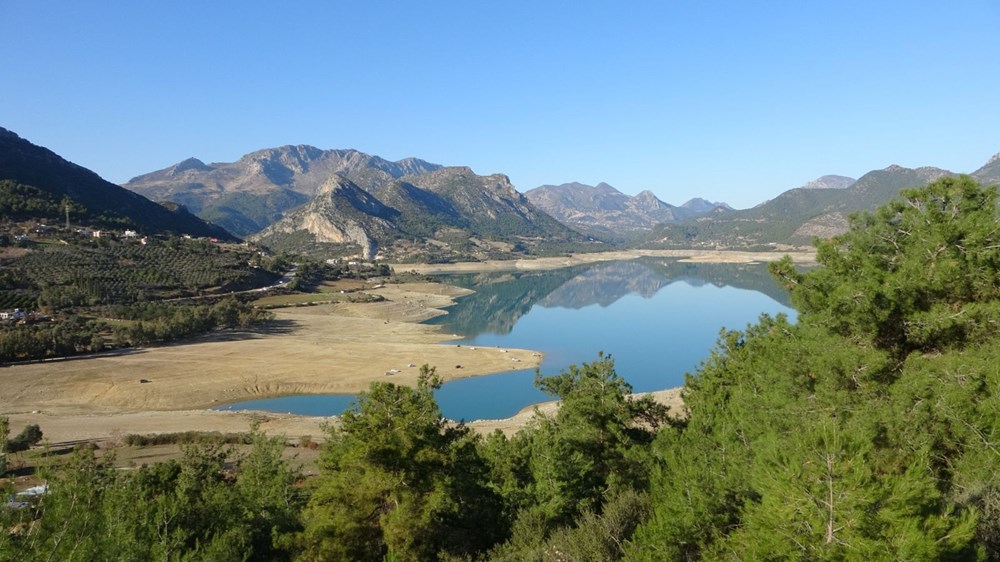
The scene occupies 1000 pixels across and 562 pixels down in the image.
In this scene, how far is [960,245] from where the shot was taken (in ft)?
34.3

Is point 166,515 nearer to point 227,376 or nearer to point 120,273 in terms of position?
point 227,376

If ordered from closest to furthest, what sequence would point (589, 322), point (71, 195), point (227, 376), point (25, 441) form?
point (25, 441) → point (227, 376) → point (589, 322) → point (71, 195)

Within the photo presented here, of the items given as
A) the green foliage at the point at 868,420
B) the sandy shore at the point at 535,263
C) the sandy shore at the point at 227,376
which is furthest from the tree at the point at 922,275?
the sandy shore at the point at 535,263

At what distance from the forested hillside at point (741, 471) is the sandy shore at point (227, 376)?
1798cm

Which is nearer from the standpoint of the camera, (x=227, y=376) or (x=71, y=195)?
(x=227, y=376)

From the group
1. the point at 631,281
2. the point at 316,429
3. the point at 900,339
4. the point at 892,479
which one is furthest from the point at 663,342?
the point at 631,281

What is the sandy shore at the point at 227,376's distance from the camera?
32406 mm

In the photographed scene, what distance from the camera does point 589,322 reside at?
7869 cm

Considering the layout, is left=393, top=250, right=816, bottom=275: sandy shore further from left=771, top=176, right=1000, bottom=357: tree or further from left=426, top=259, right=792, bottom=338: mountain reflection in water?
left=771, top=176, right=1000, bottom=357: tree

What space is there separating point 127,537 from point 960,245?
48.0 ft

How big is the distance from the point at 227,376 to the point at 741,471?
143 ft

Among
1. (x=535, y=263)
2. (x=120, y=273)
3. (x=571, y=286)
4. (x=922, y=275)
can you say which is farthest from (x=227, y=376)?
(x=535, y=263)

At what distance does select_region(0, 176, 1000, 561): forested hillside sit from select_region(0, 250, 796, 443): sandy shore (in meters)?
18.0

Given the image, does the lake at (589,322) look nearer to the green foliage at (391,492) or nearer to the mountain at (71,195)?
the green foliage at (391,492)
